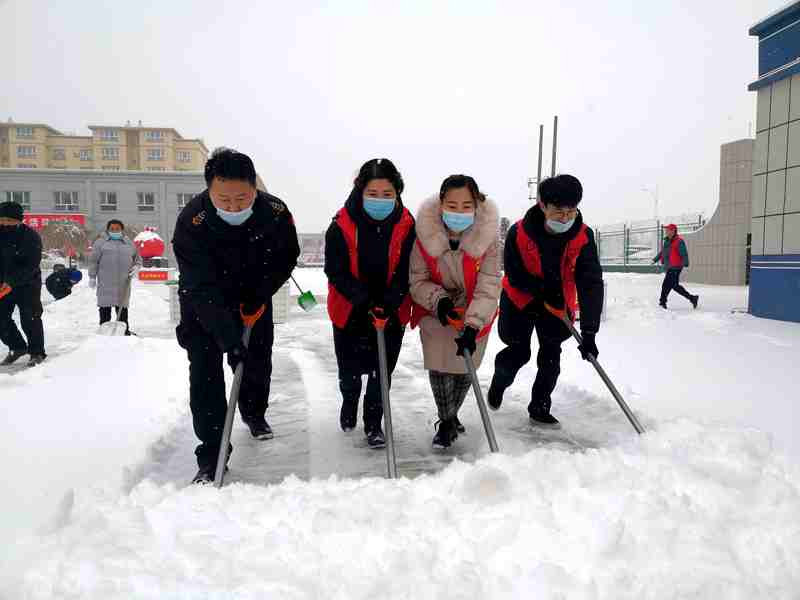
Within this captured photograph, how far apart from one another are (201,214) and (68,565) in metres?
1.71

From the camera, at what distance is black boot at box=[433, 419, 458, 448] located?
3.55 metres

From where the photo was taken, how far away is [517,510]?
2084mm

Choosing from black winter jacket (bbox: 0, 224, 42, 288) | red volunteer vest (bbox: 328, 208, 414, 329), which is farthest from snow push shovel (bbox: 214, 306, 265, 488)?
black winter jacket (bbox: 0, 224, 42, 288)

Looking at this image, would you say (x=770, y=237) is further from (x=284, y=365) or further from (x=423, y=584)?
(x=423, y=584)

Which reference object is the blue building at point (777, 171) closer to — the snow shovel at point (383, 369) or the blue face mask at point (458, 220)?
the blue face mask at point (458, 220)

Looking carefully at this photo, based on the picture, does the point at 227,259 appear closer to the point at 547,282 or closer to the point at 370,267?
the point at 370,267

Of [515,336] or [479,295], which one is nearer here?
[479,295]

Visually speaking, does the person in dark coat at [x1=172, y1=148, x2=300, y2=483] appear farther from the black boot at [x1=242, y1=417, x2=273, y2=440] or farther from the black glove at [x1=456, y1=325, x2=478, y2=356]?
the black glove at [x1=456, y1=325, x2=478, y2=356]

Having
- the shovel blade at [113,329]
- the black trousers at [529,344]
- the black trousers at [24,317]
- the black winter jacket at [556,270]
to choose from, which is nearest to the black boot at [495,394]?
the black trousers at [529,344]

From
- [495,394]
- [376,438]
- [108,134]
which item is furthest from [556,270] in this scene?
[108,134]

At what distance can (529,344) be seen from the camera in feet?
13.1

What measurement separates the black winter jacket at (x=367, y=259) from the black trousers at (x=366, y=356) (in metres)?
0.18

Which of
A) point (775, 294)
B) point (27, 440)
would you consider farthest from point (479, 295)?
point (775, 294)

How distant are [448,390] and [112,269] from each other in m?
5.87
